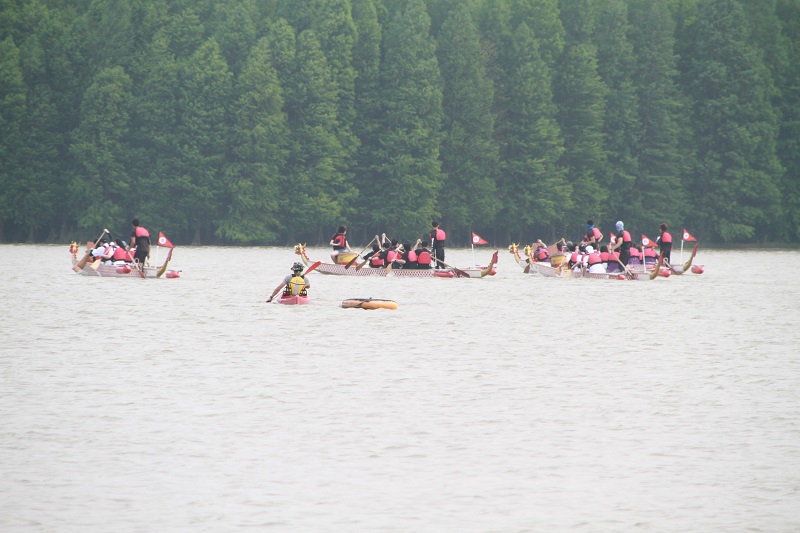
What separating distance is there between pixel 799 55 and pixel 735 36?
6455mm

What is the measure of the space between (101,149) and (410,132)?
22612mm

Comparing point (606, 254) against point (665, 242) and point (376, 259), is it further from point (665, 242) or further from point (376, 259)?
point (376, 259)

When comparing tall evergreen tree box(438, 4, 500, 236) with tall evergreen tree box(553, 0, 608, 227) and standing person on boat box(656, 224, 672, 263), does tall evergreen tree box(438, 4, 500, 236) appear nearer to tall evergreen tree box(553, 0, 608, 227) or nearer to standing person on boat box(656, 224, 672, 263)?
tall evergreen tree box(553, 0, 608, 227)

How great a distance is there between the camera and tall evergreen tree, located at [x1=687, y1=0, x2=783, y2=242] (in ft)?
333

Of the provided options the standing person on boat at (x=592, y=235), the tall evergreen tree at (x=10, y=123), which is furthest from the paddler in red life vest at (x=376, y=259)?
the tall evergreen tree at (x=10, y=123)

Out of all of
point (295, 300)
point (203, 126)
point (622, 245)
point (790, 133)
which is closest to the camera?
point (295, 300)

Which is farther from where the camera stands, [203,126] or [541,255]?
[203,126]

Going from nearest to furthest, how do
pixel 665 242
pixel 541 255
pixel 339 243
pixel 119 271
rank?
pixel 119 271, pixel 339 243, pixel 665 242, pixel 541 255

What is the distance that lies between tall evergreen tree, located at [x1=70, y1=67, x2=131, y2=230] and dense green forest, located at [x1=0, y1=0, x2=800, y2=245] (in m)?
0.16

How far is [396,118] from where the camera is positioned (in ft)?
323

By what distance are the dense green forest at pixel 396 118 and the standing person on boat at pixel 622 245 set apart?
153 ft

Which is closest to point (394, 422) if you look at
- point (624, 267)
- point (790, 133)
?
point (624, 267)

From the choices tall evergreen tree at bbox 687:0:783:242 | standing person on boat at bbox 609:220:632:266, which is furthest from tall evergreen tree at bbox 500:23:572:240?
standing person on boat at bbox 609:220:632:266

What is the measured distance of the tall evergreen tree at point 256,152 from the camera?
94.0 metres
